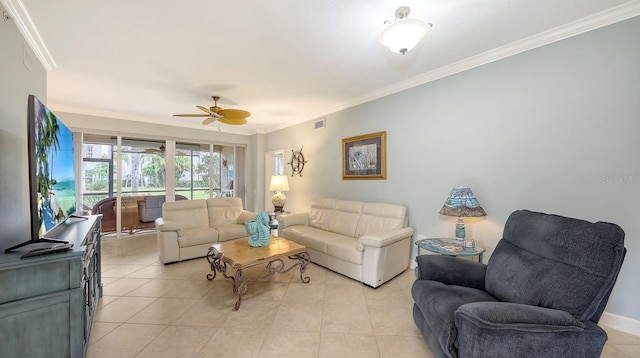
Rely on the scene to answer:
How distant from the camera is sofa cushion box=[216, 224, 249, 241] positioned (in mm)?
3863

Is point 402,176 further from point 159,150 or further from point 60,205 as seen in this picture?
point 159,150

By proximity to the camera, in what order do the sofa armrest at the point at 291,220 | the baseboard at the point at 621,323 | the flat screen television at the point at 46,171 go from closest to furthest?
1. the flat screen television at the point at 46,171
2. the baseboard at the point at 621,323
3. the sofa armrest at the point at 291,220

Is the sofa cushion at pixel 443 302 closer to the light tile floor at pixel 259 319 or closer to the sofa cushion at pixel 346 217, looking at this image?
the light tile floor at pixel 259 319

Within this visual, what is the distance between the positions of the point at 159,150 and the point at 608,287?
666 cm

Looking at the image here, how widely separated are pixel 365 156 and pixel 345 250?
63.4 inches

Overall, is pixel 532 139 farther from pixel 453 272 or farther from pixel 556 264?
pixel 453 272

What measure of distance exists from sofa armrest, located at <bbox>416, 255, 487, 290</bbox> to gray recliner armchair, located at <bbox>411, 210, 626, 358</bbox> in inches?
3.7

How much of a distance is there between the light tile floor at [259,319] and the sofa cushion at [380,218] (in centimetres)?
67

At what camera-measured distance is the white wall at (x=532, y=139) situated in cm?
192

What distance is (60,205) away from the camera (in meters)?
2.03

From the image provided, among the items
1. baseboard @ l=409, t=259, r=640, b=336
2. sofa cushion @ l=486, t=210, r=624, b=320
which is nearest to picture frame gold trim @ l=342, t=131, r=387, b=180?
sofa cushion @ l=486, t=210, r=624, b=320

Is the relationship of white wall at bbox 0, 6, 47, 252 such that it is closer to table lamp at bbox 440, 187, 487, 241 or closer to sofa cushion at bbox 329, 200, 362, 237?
sofa cushion at bbox 329, 200, 362, 237

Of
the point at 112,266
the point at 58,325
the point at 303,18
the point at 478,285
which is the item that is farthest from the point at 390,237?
the point at 112,266

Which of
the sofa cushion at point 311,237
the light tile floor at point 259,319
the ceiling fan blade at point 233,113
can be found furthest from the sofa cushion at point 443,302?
the ceiling fan blade at point 233,113
